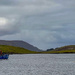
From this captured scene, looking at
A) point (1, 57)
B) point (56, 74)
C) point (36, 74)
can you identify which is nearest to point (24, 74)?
point (36, 74)

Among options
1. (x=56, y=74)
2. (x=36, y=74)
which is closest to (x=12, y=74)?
(x=36, y=74)

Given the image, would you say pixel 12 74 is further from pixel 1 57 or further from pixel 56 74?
pixel 1 57

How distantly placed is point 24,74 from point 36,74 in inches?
143

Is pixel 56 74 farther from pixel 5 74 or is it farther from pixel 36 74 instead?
pixel 5 74

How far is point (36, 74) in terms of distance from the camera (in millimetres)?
76938

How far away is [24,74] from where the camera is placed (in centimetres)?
7769

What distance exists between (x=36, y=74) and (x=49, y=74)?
12.5 ft

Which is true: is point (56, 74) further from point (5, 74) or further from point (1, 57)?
point (1, 57)

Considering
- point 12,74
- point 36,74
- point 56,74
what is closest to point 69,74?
point 56,74

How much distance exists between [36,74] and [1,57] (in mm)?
98515

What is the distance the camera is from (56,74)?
76438mm

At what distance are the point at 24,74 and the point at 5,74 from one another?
563 cm

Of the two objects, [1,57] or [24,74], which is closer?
[24,74]

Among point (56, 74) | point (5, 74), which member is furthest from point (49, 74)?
point (5, 74)
